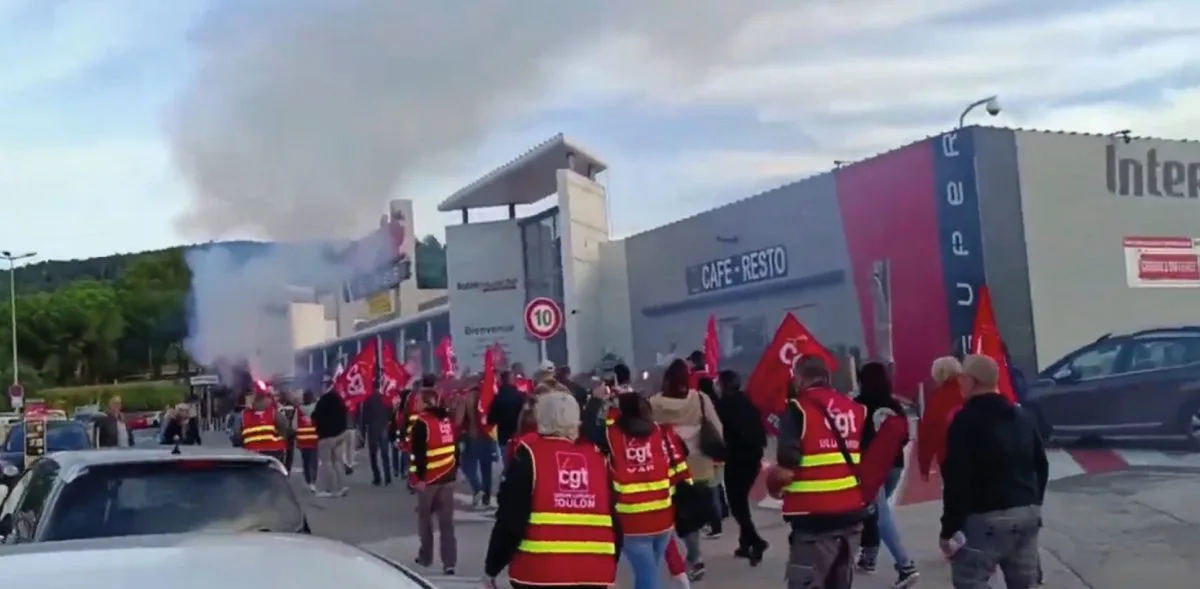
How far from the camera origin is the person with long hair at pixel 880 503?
8953 mm

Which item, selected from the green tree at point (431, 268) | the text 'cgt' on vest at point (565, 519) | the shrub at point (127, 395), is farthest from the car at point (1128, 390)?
the shrub at point (127, 395)

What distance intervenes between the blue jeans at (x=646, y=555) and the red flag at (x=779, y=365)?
14.2 ft

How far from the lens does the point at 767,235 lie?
2778cm

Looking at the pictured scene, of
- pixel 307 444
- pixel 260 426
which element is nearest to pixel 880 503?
pixel 260 426

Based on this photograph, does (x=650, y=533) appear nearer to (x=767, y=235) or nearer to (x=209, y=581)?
(x=209, y=581)

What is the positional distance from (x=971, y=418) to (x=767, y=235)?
2076 centimetres

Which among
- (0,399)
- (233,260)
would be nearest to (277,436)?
(233,260)

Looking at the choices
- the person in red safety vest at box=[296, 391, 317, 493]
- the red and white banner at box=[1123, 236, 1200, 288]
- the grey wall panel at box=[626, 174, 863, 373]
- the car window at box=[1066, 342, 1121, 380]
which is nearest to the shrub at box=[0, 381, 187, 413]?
the grey wall panel at box=[626, 174, 863, 373]

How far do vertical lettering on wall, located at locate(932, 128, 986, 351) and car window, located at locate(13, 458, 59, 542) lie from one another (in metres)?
16.6

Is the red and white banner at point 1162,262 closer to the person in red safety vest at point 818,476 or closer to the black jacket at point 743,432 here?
the black jacket at point 743,432

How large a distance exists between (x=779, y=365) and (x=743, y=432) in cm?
92

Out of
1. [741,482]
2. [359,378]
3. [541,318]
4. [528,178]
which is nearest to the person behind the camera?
[741,482]

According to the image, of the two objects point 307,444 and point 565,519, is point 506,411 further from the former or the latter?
point 565,519

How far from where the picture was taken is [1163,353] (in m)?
18.0
